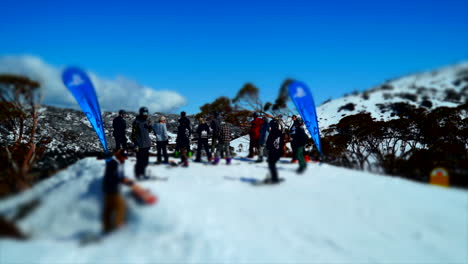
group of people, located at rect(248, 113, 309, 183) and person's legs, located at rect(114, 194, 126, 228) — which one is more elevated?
group of people, located at rect(248, 113, 309, 183)

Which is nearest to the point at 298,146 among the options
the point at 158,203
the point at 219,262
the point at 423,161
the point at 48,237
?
the point at 219,262

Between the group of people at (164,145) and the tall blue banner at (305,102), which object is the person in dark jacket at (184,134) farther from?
the tall blue banner at (305,102)

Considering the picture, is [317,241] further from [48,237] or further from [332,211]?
[48,237]

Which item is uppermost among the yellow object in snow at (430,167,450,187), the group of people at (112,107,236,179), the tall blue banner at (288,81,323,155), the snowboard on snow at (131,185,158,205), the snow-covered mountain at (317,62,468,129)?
the snow-covered mountain at (317,62,468,129)

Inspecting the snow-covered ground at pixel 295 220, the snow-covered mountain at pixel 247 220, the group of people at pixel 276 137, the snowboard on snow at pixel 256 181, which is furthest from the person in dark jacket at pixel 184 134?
the snowboard on snow at pixel 256 181

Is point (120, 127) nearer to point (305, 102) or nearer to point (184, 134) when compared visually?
point (184, 134)

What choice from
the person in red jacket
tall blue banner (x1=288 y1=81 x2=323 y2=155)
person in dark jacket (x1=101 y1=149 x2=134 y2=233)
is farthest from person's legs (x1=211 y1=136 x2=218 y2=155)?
person in dark jacket (x1=101 y1=149 x2=134 y2=233)

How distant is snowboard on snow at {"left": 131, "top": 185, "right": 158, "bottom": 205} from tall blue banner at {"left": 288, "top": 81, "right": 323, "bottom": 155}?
2.48 metres

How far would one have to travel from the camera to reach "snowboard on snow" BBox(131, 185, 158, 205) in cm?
171

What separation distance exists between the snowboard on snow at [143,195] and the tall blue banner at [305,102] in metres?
2.48

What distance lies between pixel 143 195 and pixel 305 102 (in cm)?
336

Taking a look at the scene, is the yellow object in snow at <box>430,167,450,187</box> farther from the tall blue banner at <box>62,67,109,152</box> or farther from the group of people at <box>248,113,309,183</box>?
the tall blue banner at <box>62,67,109,152</box>

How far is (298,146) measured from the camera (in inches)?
232

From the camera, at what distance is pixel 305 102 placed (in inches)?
172
